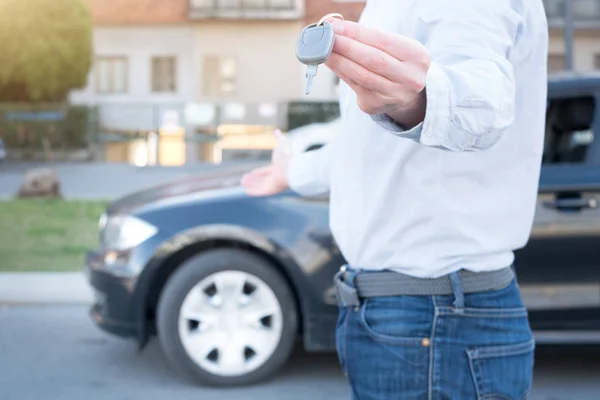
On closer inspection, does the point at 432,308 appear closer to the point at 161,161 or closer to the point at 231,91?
the point at 161,161

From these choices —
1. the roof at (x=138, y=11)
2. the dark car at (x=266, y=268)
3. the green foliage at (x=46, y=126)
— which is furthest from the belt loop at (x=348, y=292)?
the roof at (x=138, y=11)

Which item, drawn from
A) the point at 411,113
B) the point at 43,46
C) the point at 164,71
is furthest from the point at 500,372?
the point at 164,71

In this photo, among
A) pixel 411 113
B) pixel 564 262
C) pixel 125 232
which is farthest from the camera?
pixel 125 232

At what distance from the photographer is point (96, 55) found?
29.6 metres

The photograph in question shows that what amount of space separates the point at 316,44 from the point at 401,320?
2.12 ft

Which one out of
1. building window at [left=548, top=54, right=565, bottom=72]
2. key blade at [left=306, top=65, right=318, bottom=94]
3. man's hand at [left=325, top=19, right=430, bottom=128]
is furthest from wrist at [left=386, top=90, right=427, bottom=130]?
building window at [left=548, top=54, right=565, bottom=72]

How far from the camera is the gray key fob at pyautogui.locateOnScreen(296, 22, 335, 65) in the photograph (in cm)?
109

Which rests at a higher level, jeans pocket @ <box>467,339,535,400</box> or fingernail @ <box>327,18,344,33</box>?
fingernail @ <box>327,18,344,33</box>

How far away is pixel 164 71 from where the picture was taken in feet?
97.9

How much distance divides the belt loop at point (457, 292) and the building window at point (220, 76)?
92.8 ft

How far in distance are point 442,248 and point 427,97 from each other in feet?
1.43

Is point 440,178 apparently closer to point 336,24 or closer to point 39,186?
point 336,24

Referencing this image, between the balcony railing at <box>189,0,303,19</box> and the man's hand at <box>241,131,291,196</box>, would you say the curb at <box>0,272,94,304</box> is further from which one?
the balcony railing at <box>189,0,303,19</box>

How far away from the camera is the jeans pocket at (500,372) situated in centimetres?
156
